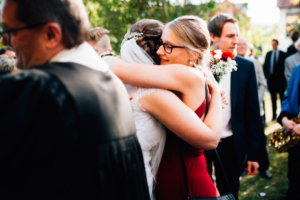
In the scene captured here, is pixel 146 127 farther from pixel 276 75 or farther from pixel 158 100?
pixel 276 75

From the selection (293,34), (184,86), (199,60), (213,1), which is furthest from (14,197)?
(213,1)

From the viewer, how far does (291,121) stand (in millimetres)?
3426

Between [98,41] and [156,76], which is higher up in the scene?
[98,41]

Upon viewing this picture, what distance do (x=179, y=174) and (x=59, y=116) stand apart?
123 centimetres

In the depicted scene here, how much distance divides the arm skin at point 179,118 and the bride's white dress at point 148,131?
0.05 metres

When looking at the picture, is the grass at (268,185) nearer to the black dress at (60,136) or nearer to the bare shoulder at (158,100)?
the bare shoulder at (158,100)

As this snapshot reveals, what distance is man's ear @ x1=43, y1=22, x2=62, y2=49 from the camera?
1.07m

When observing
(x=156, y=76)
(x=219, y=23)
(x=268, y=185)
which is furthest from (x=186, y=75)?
(x=268, y=185)

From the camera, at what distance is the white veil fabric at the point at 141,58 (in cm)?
198

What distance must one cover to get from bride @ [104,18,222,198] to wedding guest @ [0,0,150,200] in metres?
0.49

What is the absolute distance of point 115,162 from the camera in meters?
1.16

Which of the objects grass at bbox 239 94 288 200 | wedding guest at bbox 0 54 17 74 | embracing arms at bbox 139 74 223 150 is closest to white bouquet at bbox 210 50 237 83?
embracing arms at bbox 139 74 223 150

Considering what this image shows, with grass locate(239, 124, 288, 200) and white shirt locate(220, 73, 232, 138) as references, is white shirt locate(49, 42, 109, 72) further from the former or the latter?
grass locate(239, 124, 288, 200)

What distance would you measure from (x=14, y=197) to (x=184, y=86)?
4.00 feet
